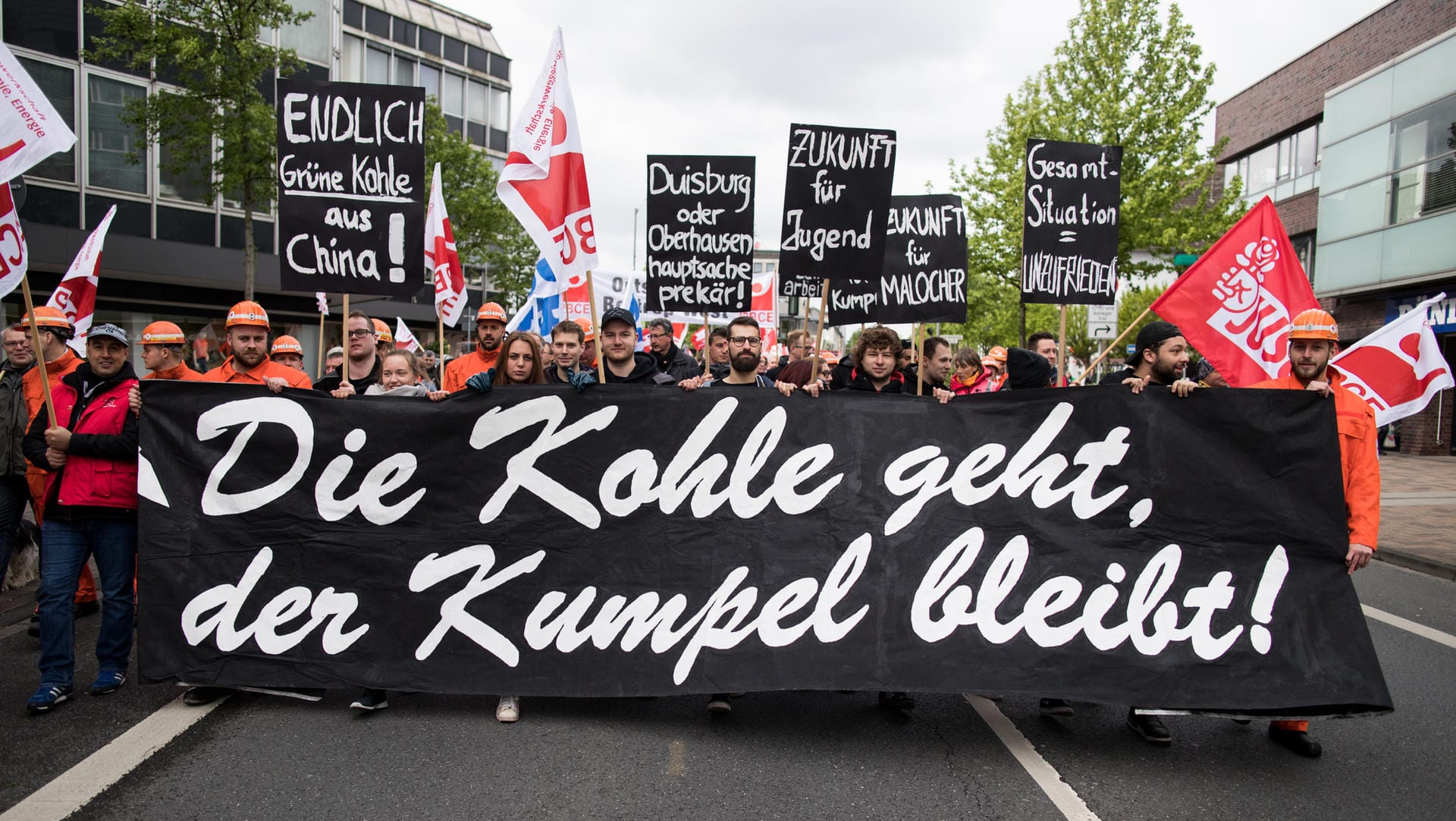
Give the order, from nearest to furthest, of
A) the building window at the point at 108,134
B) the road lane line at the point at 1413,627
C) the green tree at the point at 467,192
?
the road lane line at the point at 1413,627 < the building window at the point at 108,134 < the green tree at the point at 467,192

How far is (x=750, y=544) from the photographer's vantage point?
4.36m

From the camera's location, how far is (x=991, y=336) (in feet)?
185

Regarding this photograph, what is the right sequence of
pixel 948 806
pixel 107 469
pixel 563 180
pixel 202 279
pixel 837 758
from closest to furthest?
1. pixel 948 806
2. pixel 837 758
3. pixel 107 469
4. pixel 563 180
5. pixel 202 279

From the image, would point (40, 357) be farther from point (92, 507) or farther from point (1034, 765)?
point (1034, 765)

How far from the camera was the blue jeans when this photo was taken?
4.51m

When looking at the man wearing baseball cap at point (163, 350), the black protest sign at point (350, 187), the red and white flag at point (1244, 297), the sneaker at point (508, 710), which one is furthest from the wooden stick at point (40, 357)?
the red and white flag at point (1244, 297)

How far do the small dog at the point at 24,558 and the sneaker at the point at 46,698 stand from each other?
102 inches

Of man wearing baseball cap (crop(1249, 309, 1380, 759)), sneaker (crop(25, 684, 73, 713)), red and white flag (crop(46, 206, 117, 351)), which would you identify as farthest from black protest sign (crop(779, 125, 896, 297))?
red and white flag (crop(46, 206, 117, 351))

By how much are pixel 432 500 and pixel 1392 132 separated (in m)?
23.9

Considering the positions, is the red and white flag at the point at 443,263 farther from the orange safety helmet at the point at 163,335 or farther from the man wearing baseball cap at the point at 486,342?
the orange safety helmet at the point at 163,335

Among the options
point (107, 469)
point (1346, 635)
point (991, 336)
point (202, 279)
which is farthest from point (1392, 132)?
point (991, 336)

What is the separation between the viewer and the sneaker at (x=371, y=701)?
14.3 feet

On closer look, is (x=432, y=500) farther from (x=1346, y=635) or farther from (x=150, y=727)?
(x=1346, y=635)

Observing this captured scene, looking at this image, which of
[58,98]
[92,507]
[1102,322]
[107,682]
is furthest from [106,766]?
[58,98]
